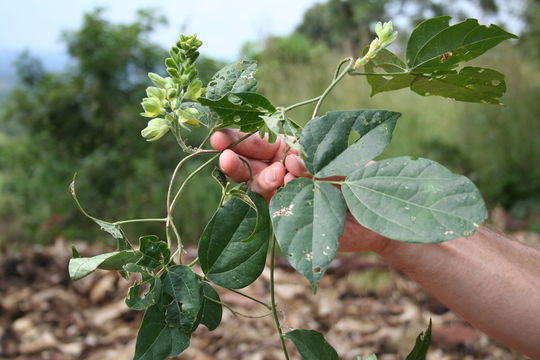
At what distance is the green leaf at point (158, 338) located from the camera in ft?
1.85

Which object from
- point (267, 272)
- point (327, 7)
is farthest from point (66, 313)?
point (327, 7)

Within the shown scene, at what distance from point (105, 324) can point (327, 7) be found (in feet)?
41.1

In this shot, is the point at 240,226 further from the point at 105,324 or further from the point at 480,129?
the point at 480,129

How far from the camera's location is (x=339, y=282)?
2549mm

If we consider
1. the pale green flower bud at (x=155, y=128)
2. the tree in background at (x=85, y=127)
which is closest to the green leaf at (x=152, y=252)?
the pale green flower bud at (x=155, y=128)

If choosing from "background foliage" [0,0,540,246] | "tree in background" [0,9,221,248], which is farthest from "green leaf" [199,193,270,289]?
"tree in background" [0,9,221,248]

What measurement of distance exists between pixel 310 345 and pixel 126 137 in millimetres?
4115

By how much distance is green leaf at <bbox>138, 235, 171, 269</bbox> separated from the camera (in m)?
0.55

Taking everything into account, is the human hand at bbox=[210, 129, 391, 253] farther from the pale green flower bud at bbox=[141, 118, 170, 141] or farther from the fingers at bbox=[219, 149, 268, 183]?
the pale green flower bud at bbox=[141, 118, 170, 141]

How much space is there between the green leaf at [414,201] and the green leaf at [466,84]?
0.21 m

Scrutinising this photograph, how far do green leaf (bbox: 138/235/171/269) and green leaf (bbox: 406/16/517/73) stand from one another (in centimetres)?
36

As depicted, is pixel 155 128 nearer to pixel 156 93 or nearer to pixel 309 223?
pixel 156 93

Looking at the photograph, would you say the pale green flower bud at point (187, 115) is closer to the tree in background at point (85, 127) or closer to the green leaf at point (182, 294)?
the green leaf at point (182, 294)

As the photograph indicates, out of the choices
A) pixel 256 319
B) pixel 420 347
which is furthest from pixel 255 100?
pixel 256 319
